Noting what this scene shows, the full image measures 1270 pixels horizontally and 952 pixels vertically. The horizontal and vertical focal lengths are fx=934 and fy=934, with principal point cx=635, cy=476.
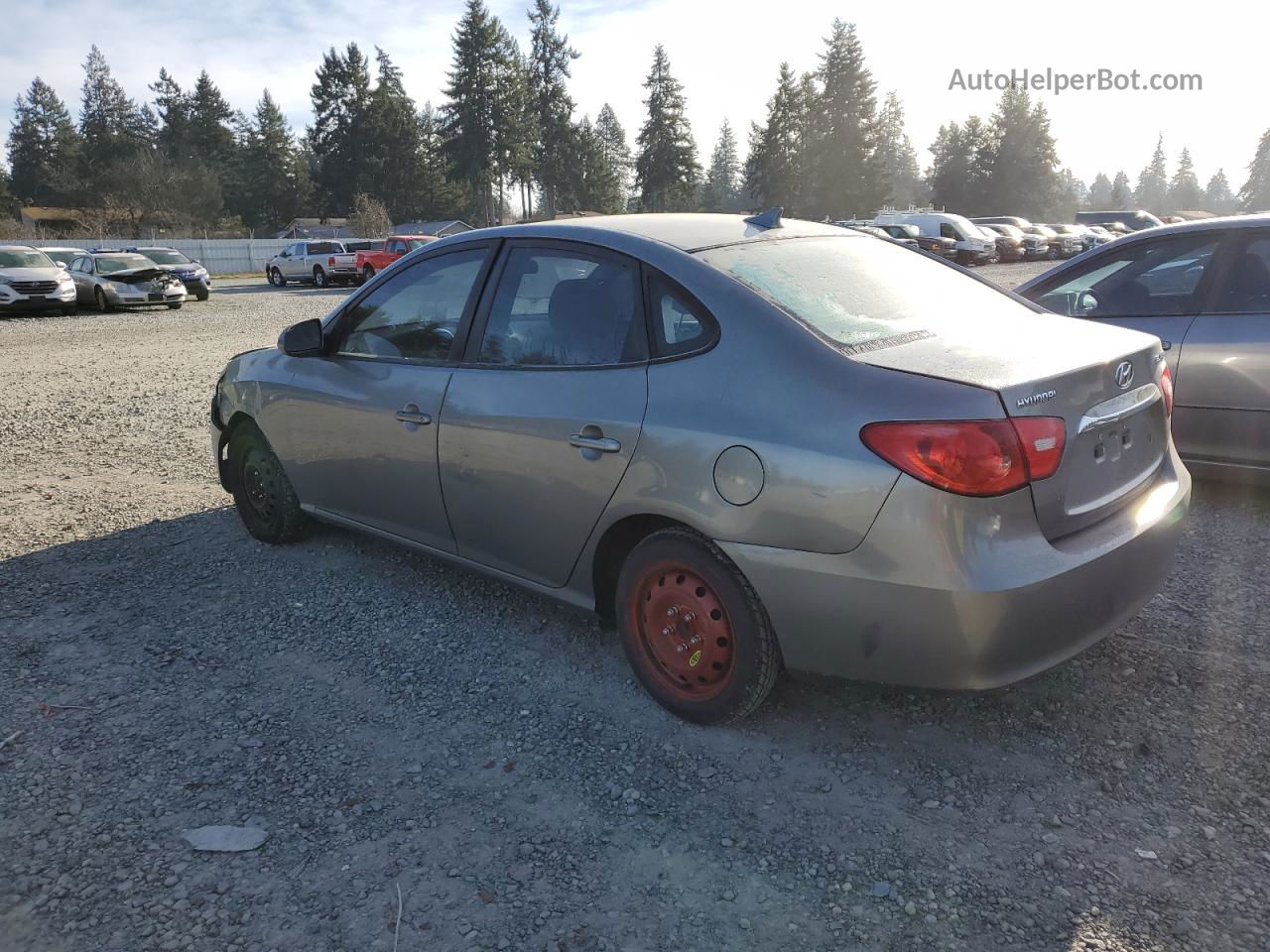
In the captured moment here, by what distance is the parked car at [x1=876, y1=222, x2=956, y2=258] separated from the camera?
31219 millimetres

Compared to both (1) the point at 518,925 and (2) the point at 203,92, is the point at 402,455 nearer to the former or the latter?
(1) the point at 518,925

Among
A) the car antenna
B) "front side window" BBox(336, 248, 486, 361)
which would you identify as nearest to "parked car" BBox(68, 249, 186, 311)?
"front side window" BBox(336, 248, 486, 361)

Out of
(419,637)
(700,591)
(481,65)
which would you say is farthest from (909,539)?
(481,65)

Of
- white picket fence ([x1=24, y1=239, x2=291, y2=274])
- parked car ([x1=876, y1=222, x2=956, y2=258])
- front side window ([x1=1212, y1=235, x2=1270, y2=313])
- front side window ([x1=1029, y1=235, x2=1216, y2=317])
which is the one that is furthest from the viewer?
white picket fence ([x1=24, y1=239, x2=291, y2=274])

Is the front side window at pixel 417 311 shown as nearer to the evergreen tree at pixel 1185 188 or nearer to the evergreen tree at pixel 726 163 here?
the evergreen tree at pixel 726 163

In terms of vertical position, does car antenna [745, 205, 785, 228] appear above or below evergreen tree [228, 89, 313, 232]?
below

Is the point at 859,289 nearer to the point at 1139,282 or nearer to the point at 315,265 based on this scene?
the point at 1139,282

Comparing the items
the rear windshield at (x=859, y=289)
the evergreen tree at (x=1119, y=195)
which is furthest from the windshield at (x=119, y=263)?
the evergreen tree at (x=1119, y=195)

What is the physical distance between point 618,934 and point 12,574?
3.95m

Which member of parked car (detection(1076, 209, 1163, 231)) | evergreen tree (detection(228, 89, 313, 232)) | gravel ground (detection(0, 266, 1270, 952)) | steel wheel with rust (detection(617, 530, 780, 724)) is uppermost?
evergreen tree (detection(228, 89, 313, 232))

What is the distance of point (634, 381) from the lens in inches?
121

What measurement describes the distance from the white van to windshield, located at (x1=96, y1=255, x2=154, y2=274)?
23.5 m

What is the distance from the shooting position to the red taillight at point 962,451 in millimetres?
2465

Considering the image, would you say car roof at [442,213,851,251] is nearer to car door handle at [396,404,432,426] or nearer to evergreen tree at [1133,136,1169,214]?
car door handle at [396,404,432,426]
